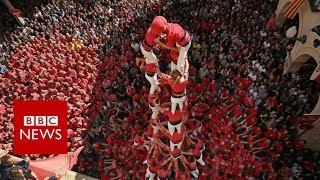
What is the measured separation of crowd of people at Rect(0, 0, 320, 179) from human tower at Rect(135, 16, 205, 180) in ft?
1.87

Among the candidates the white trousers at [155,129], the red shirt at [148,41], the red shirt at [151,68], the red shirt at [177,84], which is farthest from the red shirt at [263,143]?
the red shirt at [148,41]

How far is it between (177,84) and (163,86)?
12.4 ft

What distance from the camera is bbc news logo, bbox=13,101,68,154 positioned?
13922 mm

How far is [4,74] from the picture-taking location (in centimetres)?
1855

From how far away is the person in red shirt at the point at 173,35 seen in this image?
9.46 meters

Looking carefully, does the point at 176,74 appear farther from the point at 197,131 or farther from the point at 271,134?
the point at 271,134

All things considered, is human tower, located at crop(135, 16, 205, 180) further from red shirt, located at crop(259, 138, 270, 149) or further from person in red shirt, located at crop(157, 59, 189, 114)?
red shirt, located at crop(259, 138, 270, 149)

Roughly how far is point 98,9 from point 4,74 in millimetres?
6214

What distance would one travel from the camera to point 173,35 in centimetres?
979

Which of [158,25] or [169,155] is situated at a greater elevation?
[158,25]

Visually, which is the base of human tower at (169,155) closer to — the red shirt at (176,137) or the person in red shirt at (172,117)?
the red shirt at (176,137)

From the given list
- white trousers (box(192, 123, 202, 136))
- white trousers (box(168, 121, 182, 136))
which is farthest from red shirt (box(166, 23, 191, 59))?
white trousers (box(192, 123, 202, 136))

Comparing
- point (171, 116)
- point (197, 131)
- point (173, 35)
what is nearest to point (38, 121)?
point (171, 116)

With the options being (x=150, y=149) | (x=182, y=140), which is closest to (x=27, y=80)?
(x=150, y=149)
